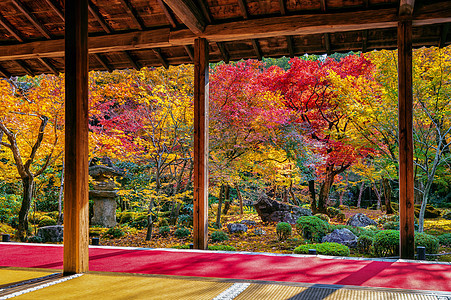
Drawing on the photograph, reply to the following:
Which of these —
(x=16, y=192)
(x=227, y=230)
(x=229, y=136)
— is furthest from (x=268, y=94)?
(x=16, y=192)

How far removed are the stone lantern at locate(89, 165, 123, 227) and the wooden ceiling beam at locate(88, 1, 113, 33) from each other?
4652 mm

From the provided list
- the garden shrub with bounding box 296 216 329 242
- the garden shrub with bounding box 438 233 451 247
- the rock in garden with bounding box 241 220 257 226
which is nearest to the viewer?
the garden shrub with bounding box 438 233 451 247

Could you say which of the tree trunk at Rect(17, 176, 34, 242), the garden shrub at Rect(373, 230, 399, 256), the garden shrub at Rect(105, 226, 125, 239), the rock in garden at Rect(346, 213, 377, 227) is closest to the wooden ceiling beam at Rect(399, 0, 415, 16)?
the garden shrub at Rect(373, 230, 399, 256)

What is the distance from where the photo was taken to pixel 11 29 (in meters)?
4.19

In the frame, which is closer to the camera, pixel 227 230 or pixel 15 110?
pixel 15 110

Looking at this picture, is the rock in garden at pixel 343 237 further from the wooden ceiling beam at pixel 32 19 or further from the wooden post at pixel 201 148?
the wooden ceiling beam at pixel 32 19

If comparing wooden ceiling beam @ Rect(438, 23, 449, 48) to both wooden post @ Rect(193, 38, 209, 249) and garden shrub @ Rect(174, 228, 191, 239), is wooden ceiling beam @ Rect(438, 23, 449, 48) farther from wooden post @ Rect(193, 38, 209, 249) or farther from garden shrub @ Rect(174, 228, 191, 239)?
garden shrub @ Rect(174, 228, 191, 239)

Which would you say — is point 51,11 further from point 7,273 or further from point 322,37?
point 322,37

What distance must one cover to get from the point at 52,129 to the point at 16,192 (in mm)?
3750

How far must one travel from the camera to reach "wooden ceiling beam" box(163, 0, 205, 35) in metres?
3.02

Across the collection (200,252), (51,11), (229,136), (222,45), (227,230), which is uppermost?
(51,11)

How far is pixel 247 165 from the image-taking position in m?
7.54

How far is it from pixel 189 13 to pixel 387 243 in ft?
13.8

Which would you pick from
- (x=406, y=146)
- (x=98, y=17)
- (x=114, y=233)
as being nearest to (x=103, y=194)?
(x=114, y=233)
